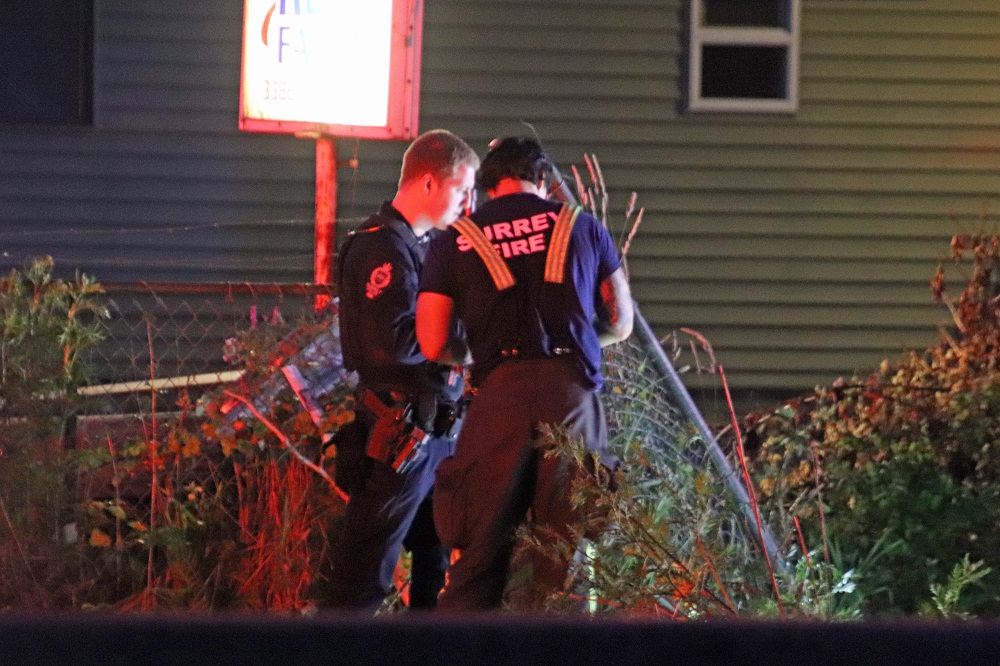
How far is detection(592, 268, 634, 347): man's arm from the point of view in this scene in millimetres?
4328

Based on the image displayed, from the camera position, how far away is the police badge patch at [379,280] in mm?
4406

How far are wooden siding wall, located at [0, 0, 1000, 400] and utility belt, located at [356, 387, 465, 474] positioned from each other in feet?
14.0

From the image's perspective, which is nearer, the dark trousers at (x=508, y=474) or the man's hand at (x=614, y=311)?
the dark trousers at (x=508, y=474)

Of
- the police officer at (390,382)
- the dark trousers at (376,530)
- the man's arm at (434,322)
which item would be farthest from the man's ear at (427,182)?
the dark trousers at (376,530)

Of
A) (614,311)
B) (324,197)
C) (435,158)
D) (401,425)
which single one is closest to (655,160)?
(324,197)

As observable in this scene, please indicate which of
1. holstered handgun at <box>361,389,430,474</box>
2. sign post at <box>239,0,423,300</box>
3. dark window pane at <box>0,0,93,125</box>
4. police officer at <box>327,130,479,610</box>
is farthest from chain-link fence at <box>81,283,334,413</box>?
holstered handgun at <box>361,389,430,474</box>

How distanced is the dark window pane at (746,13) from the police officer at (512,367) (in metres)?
5.00

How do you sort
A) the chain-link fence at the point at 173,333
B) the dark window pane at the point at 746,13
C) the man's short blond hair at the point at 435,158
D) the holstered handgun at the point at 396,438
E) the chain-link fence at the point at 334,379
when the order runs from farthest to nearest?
the dark window pane at the point at 746,13
the chain-link fence at the point at 173,333
the chain-link fence at the point at 334,379
the man's short blond hair at the point at 435,158
the holstered handgun at the point at 396,438

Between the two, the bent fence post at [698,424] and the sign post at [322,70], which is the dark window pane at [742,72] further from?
the bent fence post at [698,424]

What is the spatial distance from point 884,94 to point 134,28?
4.62 metres

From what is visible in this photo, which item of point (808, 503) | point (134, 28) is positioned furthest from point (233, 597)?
point (134, 28)

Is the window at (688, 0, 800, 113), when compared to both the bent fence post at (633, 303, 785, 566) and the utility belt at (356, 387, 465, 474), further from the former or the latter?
the utility belt at (356, 387, 465, 474)

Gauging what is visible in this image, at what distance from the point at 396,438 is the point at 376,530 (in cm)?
30

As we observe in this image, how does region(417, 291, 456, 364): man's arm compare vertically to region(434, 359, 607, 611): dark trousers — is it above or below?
above
